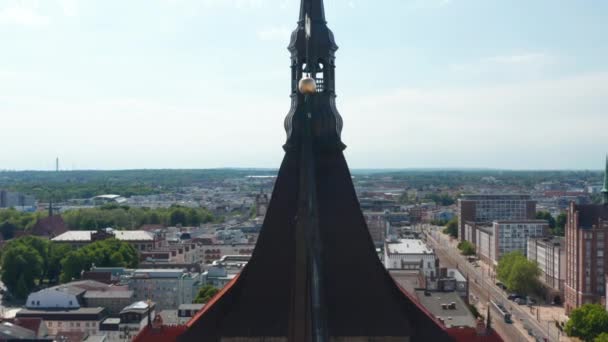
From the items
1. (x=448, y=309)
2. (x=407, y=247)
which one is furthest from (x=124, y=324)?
(x=407, y=247)

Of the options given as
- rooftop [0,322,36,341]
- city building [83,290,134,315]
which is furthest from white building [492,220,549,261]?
rooftop [0,322,36,341]

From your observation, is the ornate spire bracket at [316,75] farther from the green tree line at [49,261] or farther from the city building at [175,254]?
the city building at [175,254]

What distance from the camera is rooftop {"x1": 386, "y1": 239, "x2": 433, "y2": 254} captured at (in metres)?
104

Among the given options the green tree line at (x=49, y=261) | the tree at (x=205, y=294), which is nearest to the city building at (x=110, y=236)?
the green tree line at (x=49, y=261)

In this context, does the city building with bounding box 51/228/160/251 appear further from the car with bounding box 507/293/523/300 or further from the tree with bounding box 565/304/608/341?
the tree with bounding box 565/304/608/341

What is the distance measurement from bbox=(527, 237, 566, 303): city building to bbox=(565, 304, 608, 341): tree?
28.7m

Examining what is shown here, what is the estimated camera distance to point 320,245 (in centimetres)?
1700

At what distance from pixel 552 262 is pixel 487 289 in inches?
406

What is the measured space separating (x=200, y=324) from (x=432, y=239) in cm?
16071

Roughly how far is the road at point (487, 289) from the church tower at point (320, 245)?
64.8m

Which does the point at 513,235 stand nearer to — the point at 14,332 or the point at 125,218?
the point at 14,332

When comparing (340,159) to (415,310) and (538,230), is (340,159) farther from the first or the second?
(538,230)

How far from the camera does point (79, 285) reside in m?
86.6

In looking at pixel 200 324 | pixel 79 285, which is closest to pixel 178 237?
pixel 79 285
